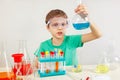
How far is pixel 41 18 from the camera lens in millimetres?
1182

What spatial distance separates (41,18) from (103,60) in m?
0.37

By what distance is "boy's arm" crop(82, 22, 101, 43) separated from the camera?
3.67 ft

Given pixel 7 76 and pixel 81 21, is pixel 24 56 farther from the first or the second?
pixel 81 21

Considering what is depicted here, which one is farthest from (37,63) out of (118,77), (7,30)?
(118,77)

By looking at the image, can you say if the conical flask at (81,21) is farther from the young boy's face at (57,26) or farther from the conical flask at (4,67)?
the conical flask at (4,67)

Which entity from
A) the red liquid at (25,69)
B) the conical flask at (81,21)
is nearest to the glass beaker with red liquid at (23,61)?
the red liquid at (25,69)

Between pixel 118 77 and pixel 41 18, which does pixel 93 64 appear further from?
pixel 41 18

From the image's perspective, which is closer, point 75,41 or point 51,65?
point 51,65

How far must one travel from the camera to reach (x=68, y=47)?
3.76 feet

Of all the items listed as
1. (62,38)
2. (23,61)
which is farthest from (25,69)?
(62,38)

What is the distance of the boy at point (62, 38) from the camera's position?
3.59ft

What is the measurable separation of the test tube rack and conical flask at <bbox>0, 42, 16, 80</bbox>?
5.0 inches

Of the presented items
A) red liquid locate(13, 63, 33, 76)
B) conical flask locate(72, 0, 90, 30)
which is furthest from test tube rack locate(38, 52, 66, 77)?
conical flask locate(72, 0, 90, 30)

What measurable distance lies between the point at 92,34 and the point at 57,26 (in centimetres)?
17
